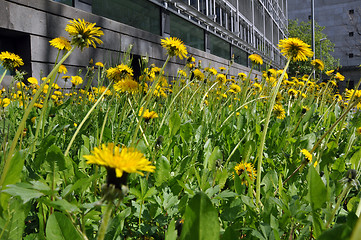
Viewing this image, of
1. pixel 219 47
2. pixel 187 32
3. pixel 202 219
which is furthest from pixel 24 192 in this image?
pixel 219 47

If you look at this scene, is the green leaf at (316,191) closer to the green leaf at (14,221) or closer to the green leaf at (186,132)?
the green leaf at (14,221)

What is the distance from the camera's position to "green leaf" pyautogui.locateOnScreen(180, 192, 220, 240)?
0.37 meters

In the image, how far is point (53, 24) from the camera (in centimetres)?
367

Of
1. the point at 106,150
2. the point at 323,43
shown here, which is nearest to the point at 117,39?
the point at 106,150

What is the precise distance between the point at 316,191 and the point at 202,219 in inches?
9.2

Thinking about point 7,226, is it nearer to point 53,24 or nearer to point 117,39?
point 53,24

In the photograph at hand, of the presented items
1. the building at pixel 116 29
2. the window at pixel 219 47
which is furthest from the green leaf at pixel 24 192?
the window at pixel 219 47

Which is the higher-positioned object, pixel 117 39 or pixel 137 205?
pixel 117 39

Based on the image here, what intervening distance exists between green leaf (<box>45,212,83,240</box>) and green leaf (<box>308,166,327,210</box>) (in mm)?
371

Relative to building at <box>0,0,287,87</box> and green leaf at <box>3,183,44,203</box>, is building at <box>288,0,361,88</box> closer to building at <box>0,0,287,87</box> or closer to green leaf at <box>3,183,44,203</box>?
building at <box>0,0,287,87</box>

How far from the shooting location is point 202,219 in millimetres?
373

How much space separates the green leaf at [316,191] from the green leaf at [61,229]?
1.22 feet

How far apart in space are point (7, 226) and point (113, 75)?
0.51m

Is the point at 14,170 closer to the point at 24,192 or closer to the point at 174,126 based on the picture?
the point at 24,192
